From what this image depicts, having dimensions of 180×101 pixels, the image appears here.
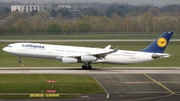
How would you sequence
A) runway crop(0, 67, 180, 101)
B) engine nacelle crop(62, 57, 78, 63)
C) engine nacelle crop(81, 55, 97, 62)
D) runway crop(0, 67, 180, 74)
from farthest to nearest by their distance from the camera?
engine nacelle crop(81, 55, 97, 62)
engine nacelle crop(62, 57, 78, 63)
runway crop(0, 67, 180, 74)
runway crop(0, 67, 180, 101)

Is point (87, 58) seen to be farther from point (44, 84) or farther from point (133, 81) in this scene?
point (44, 84)

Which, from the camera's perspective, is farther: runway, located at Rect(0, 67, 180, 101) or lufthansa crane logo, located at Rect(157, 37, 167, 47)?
lufthansa crane logo, located at Rect(157, 37, 167, 47)

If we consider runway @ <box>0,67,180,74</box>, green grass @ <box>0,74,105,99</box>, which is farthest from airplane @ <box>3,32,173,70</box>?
green grass @ <box>0,74,105,99</box>

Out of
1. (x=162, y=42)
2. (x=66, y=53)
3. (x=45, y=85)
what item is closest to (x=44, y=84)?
(x=45, y=85)

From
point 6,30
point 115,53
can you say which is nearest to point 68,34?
point 6,30

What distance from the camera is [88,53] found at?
235 feet

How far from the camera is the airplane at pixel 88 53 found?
70688 mm

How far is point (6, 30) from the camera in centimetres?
17588

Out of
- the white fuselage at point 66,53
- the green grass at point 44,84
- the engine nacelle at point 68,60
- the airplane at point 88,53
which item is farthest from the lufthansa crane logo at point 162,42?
the green grass at point 44,84

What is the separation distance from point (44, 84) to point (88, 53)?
57.4ft

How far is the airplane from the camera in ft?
232

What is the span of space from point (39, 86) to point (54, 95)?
5929mm

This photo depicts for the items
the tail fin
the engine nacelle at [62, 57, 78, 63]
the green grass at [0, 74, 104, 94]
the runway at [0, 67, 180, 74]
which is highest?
the tail fin

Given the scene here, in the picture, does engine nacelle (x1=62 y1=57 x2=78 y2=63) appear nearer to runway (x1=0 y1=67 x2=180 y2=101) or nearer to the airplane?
the airplane
